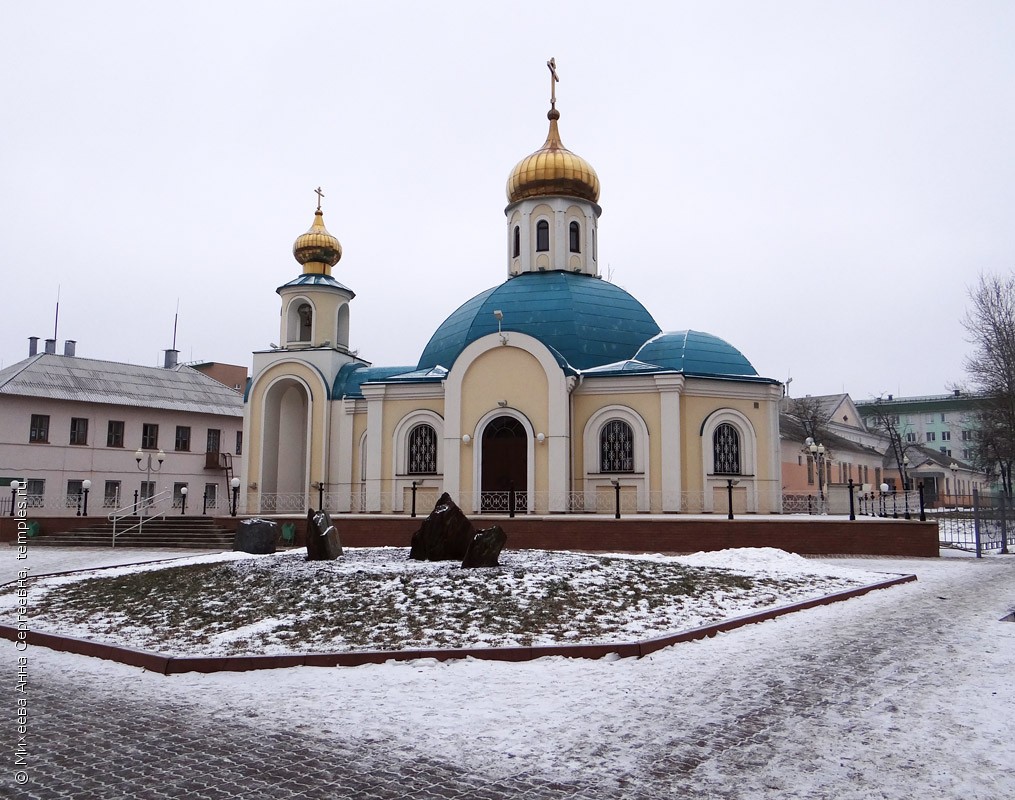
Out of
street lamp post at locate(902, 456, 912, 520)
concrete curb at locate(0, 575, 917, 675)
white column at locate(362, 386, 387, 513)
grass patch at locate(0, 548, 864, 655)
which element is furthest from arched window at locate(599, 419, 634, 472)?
concrete curb at locate(0, 575, 917, 675)

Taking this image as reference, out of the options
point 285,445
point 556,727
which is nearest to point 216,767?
point 556,727

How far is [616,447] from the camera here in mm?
23297

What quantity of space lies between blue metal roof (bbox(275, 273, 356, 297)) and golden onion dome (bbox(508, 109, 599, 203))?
672cm

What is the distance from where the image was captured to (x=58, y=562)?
61.8 ft

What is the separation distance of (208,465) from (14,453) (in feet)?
26.0

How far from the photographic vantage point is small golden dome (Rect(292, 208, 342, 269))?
29953 mm

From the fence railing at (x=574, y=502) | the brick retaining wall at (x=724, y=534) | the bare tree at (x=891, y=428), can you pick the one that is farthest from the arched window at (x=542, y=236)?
the bare tree at (x=891, y=428)

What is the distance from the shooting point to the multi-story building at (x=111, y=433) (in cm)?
3303

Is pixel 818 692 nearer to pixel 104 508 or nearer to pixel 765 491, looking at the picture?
pixel 765 491

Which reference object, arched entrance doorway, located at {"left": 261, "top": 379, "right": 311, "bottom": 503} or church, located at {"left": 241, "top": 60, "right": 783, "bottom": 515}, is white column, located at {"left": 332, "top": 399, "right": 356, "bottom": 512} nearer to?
church, located at {"left": 241, "top": 60, "right": 783, "bottom": 515}

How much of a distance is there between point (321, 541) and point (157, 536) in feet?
44.7

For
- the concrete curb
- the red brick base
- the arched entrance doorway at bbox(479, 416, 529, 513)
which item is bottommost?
the concrete curb

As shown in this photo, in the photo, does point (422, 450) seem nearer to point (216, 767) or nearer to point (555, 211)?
point (555, 211)

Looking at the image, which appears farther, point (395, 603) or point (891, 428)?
point (891, 428)
